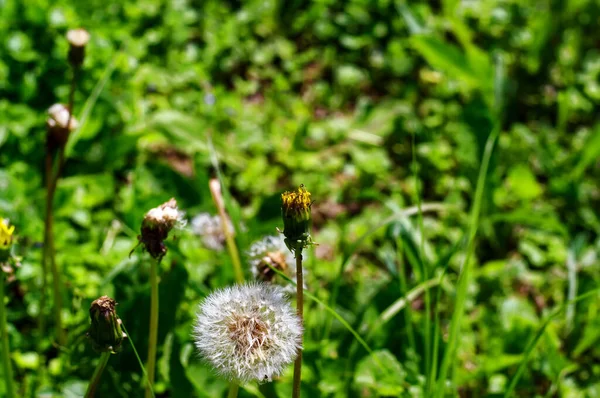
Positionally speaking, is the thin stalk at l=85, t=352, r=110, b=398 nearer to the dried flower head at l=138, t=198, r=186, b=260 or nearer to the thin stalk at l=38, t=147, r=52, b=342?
the dried flower head at l=138, t=198, r=186, b=260

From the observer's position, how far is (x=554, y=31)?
11.4ft

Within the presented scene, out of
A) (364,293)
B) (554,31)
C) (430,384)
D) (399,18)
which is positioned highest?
(399,18)

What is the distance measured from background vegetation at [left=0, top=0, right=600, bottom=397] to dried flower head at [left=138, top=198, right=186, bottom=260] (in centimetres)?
31

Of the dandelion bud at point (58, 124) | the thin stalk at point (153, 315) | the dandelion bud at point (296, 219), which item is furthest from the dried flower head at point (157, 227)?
the dandelion bud at point (58, 124)

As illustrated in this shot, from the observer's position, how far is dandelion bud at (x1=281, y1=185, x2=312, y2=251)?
1.29 m

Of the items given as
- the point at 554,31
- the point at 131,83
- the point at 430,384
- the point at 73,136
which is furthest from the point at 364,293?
the point at 554,31

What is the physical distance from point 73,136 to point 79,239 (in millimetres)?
420

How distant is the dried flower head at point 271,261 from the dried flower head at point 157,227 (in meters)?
0.29

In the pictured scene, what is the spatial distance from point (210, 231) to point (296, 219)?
1085 mm

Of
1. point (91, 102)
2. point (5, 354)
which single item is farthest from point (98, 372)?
point (91, 102)

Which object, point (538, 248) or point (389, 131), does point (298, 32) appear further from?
point (538, 248)

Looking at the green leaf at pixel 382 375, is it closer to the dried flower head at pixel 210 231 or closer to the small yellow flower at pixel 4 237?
the dried flower head at pixel 210 231

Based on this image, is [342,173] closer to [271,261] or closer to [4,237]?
[271,261]

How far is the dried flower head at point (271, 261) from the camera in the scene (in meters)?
1.70
